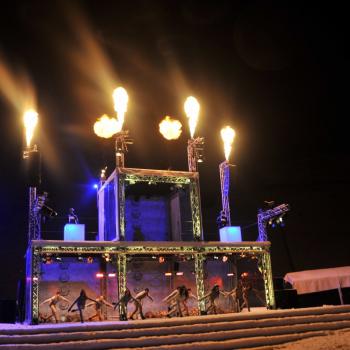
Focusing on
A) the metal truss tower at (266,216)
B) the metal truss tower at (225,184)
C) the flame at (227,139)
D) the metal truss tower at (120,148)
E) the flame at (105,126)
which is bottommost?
the metal truss tower at (266,216)

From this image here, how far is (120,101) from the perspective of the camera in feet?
71.6

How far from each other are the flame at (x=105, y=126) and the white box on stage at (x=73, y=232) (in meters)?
5.81

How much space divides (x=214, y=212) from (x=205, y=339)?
724 inches

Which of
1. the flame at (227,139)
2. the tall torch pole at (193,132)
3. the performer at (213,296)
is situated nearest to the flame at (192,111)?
the tall torch pole at (193,132)

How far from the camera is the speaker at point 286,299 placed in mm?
23961

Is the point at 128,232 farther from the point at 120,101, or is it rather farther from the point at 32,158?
the point at 120,101

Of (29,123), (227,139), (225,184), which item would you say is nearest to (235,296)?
(225,184)

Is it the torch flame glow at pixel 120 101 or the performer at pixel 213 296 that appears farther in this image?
the torch flame glow at pixel 120 101

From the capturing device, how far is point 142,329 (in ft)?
48.5

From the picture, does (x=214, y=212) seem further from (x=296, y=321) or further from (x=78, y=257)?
(x=296, y=321)

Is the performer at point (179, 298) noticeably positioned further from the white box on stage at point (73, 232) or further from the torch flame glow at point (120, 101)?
the torch flame glow at point (120, 101)

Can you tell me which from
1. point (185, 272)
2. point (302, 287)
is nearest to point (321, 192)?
point (302, 287)

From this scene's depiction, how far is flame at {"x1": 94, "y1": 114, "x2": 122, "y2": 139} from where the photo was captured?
24.2 metres

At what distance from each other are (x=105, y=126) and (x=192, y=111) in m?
4.60
